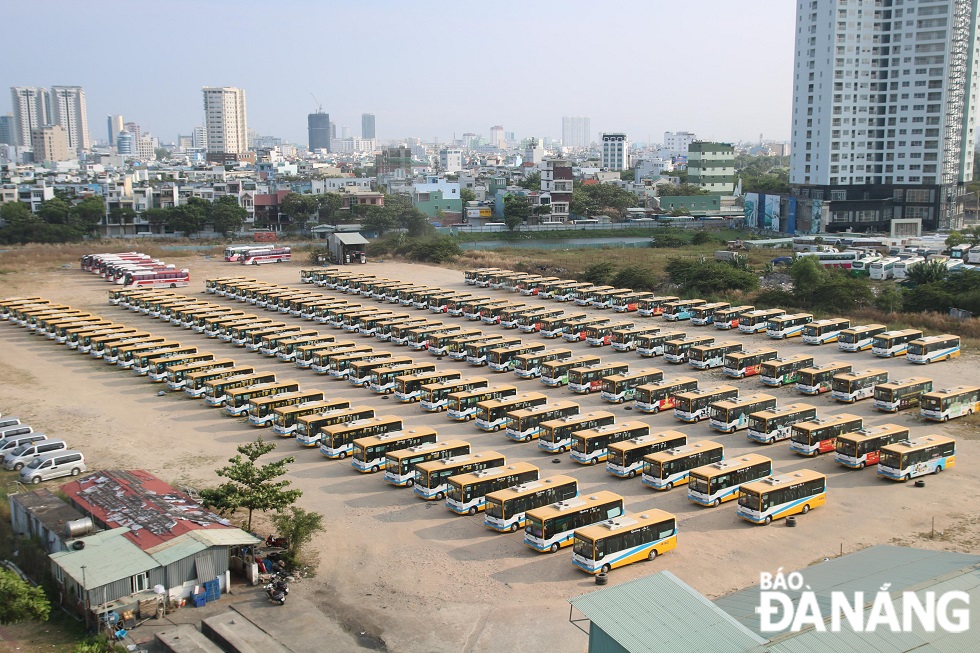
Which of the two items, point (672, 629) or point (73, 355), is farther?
point (73, 355)

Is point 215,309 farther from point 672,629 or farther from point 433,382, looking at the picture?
point 672,629

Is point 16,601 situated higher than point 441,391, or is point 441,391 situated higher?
point 16,601

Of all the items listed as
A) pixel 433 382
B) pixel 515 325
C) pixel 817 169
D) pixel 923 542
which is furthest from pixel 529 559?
pixel 817 169

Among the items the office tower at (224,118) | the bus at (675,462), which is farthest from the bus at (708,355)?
the office tower at (224,118)

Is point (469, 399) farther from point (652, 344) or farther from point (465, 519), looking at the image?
point (652, 344)

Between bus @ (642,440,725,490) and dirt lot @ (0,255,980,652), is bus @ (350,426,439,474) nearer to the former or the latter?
dirt lot @ (0,255,980,652)

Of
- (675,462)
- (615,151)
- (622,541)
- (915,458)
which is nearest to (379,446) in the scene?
(675,462)

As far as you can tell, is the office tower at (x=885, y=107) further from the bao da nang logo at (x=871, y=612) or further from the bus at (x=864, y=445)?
the bao da nang logo at (x=871, y=612)

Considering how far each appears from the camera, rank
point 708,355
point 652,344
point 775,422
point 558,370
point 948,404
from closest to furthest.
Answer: point 775,422 → point 948,404 → point 558,370 → point 708,355 → point 652,344
